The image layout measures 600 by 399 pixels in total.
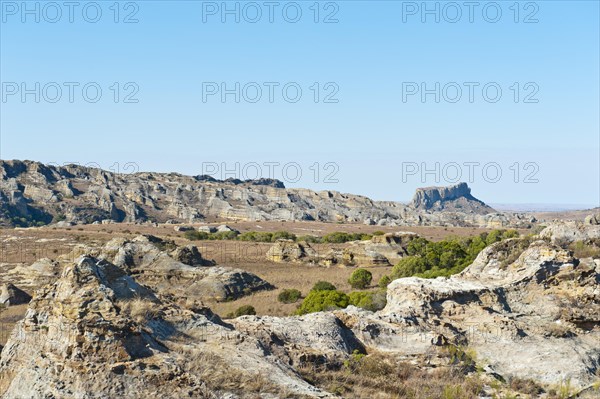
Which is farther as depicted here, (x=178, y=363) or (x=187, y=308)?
(x=187, y=308)

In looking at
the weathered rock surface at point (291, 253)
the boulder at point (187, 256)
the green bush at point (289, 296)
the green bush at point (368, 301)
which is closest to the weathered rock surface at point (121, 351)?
the green bush at point (368, 301)

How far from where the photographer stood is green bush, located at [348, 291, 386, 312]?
81.4ft

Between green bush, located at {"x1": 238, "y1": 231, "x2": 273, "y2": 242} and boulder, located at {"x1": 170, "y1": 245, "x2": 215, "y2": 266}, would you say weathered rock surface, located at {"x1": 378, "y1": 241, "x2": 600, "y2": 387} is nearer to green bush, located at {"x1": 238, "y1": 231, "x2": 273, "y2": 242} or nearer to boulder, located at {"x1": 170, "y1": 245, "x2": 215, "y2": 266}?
boulder, located at {"x1": 170, "y1": 245, "x2": 215, "y2": 266}

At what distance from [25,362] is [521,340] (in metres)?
11.4

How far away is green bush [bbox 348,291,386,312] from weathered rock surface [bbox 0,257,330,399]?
46.3 ft

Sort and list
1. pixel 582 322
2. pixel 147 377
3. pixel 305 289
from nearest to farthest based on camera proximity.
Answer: pixel 147 377 → pixel 582 322 → pixel 305 289

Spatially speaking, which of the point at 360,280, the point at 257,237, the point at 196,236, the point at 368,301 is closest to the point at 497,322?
the point at 368,301

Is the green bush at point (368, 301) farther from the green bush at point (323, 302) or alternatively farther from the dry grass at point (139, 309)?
the dry grass at point (139, 309)

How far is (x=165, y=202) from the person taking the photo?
14625 centimetres

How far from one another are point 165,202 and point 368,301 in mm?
125931

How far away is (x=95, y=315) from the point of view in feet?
30.8

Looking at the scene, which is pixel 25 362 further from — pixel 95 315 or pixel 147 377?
pixel 147 377

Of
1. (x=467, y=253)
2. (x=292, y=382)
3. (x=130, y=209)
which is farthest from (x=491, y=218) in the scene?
(x=292, y=382)

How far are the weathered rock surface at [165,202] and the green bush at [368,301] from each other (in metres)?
99.3
